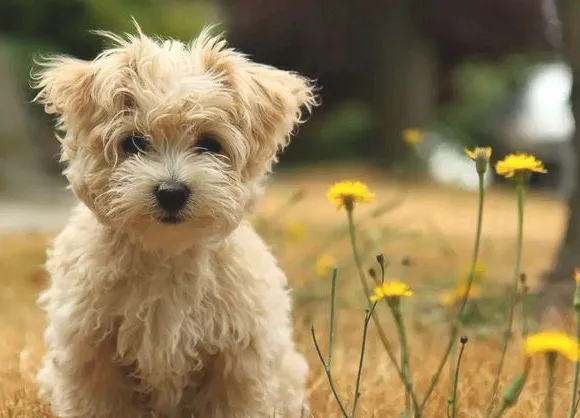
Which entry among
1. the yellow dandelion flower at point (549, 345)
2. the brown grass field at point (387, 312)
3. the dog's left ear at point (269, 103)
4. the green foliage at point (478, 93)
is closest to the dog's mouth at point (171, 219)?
the dog's left ear at point (269, 103)

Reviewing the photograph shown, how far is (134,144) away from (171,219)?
21cm

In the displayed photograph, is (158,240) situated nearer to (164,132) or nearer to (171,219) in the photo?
(171,219)

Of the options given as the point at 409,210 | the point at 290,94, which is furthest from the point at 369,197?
the point at 409,210

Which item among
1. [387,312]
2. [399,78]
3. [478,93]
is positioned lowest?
[387,312]

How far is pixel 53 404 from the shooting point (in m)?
2.34

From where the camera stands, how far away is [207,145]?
2156 millimetres

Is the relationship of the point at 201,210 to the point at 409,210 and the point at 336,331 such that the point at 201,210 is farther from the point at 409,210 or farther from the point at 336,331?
the point at 409,210

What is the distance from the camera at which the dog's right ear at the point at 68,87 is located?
2.14m

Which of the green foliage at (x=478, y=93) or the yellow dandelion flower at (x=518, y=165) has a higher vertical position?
the green foliage at (x=478, y=93)

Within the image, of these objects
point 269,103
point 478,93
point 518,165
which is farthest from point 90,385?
point 478,93

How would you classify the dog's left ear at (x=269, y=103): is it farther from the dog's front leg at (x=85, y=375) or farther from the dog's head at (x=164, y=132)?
the dog's front leg at (x=85, y=375)

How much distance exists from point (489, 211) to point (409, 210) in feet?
2.00

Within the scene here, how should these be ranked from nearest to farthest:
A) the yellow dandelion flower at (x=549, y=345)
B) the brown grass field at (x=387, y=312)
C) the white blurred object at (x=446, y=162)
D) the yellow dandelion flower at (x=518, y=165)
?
the yellow dandelion flower at (x=549, y=345) → the yellow dandelion flower at (x=518, y=165) → the brown grass field at (x=387, y=312) → the white blurred object at (x=446, y=162)

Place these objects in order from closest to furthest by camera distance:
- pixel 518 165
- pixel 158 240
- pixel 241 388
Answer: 1. pixel 518 165
2. pixel 158 240
3. pixel 241 388
